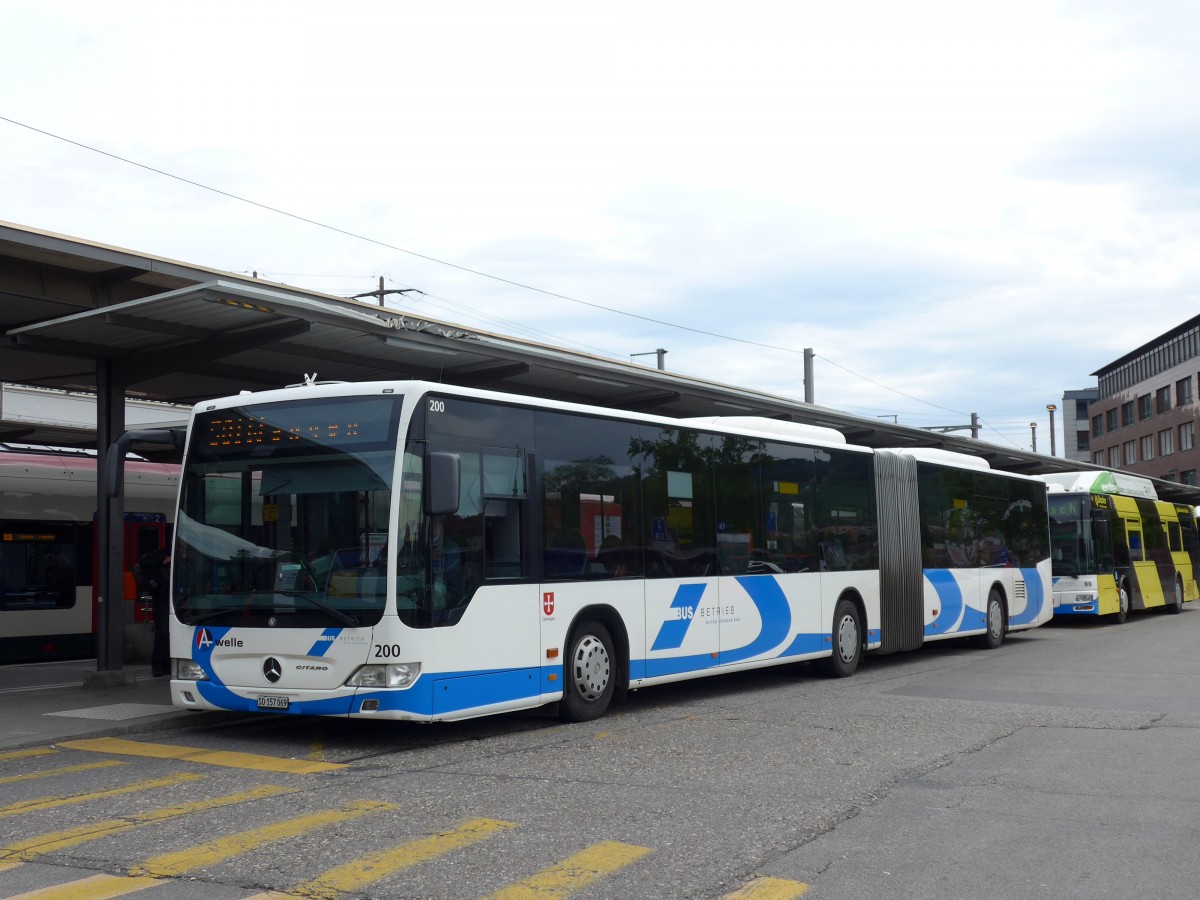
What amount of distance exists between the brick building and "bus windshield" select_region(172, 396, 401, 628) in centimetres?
7744

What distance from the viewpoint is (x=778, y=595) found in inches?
577

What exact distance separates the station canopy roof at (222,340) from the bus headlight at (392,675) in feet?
11.8

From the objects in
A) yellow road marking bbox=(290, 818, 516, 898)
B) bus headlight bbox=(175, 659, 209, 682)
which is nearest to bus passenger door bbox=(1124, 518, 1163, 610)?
bus headlight bbox=(175, 659, 209, 682)

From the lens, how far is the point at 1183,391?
86625mm

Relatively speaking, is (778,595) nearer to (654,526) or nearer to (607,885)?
(654,526)

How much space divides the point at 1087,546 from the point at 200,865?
24.4 m

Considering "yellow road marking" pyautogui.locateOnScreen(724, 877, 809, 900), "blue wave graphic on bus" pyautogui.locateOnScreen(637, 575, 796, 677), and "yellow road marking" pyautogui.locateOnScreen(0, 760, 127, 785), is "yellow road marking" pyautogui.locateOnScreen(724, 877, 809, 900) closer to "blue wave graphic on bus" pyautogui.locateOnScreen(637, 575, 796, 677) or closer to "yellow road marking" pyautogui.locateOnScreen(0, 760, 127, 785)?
"yellow road marking" pyautogui.locateOnScreen(0, 760, 127, 785)

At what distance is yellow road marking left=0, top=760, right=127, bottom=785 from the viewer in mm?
8758

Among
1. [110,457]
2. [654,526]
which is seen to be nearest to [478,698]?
[654,526]

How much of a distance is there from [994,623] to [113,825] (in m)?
16.7

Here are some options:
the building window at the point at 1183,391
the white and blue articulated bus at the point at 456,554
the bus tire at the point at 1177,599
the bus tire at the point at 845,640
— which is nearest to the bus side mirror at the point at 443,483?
the white and blue articulated bus at the point at 456,554

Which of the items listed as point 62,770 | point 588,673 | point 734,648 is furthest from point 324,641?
point 734,648

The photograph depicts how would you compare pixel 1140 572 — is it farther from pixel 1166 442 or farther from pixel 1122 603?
pixel 1166 442

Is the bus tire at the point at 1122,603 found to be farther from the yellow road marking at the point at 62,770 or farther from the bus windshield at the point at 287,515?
the yellow road marking at the point at 62,770
